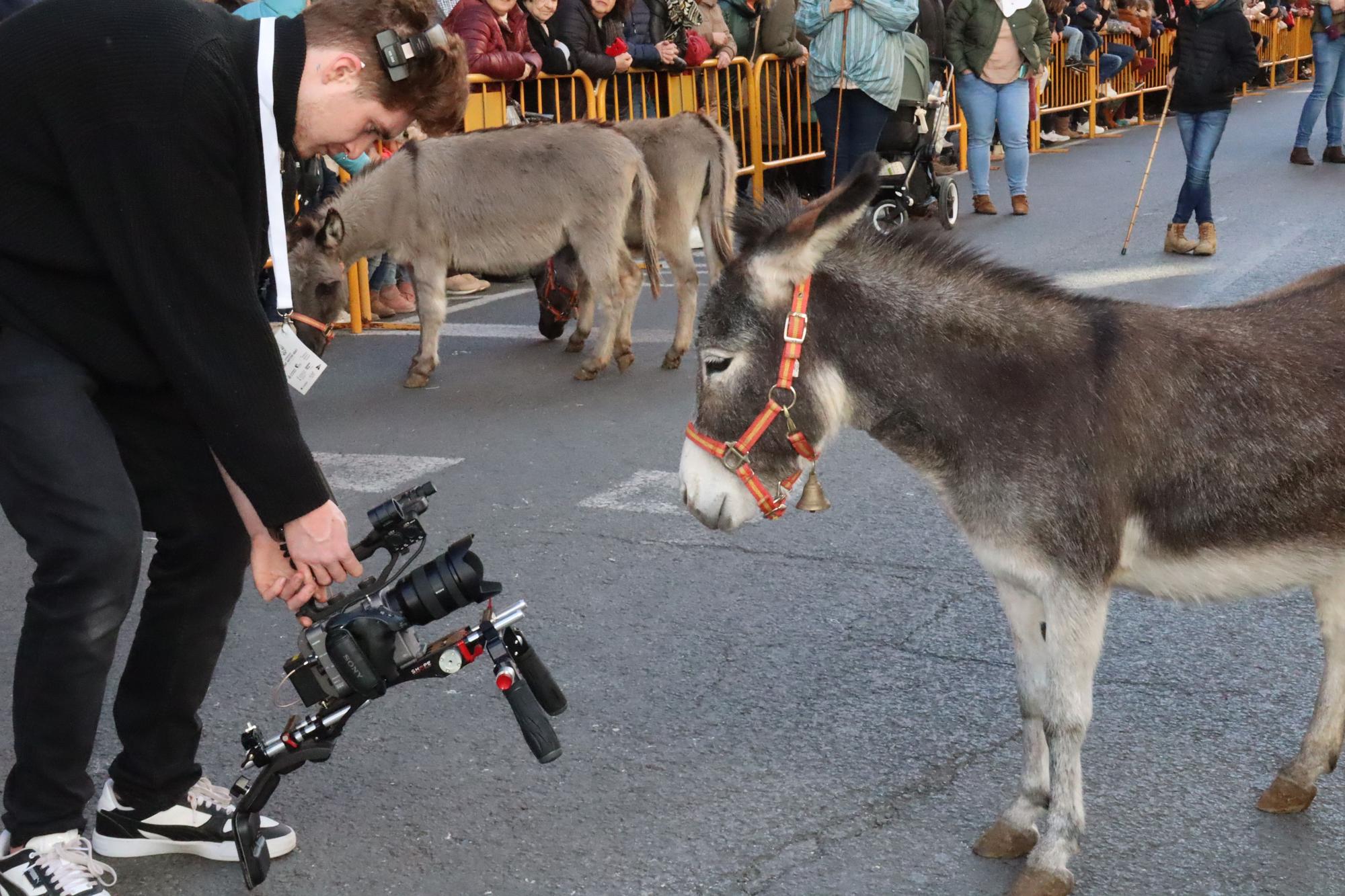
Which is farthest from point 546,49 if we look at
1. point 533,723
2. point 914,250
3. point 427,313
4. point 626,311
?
point 533,723

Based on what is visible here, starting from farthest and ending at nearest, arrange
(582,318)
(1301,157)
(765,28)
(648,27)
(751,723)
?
1. (1301,157)
2. (765,28)
3. (648,27)
4. (582,318)
5. (751,723)

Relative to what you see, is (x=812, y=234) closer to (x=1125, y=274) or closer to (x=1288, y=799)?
(x=1288, y=799)

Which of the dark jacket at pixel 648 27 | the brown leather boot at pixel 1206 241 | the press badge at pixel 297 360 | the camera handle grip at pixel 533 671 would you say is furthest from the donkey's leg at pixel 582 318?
the camera handle grip at pixel 533 671

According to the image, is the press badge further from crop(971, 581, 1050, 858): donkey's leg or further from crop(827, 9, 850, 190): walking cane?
crop(827, 9, 850, 190): walking cane

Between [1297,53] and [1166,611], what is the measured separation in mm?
28308

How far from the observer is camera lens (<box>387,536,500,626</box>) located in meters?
2.95

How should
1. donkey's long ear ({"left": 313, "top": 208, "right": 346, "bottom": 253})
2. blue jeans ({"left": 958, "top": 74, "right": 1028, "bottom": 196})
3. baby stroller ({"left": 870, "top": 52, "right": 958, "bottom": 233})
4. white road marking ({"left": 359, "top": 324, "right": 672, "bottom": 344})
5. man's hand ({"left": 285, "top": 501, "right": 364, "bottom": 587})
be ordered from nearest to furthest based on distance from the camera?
man's hand ({"left": 285, "top": 501, "right": 364, "bottom": 587}) < donkey's long ear ({"left": 313, "top": 208, "right": 346, "bottom": 253}) < white road marking ({"left": 359, "top": 324, "right": 672, "bottom": 344}) < baby stroller ({"left": 870, "top": 52, "right": 958, "bottom": 233}) < blue jeans ({"left": 958, "top": 74, "right": 1028, "bottom": 196})

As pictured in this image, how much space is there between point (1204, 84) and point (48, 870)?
33.6ft

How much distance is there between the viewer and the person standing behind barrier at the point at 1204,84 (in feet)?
35.2

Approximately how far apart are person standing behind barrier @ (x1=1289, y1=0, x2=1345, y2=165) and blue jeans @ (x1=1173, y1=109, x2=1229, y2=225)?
5207 millimetres

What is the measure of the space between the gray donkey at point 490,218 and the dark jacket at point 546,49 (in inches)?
113

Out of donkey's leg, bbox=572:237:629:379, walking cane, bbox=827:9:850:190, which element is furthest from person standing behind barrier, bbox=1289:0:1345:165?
donkey's leg, bbox=572:237:629:379

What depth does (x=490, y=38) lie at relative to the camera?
34.7ft

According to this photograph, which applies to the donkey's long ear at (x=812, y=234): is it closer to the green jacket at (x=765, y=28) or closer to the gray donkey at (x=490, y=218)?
the gray donkey at (x=490, y=218)
